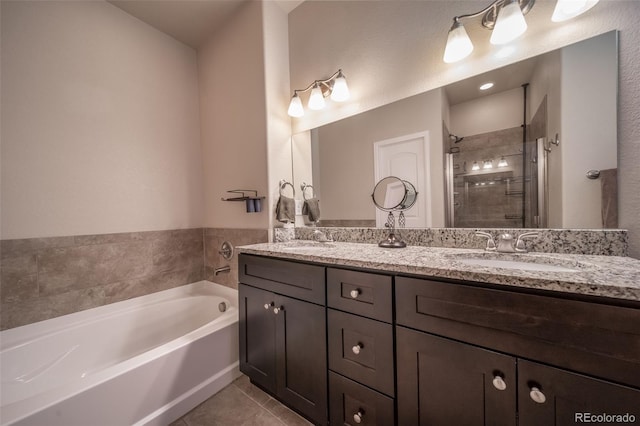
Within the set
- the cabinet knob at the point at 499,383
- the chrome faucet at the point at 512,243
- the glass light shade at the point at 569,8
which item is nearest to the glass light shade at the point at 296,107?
the glass light shade at the point at 569,8

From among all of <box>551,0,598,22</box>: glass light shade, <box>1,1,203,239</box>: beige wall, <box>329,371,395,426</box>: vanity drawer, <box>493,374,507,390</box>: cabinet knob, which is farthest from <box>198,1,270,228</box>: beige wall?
<box>551,0,598,22</box>: glass light shade

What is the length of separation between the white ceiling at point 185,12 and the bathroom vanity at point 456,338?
6.85ft

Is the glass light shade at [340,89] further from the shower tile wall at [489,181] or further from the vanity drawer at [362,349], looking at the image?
the vanity drawer at [362,349]

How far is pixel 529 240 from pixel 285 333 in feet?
4.17

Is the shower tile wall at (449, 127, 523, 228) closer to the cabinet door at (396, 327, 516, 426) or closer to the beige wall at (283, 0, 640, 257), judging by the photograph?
the beige wall at (283, 0, 640, 257)

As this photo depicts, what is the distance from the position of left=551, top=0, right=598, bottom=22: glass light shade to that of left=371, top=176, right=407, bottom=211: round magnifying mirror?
96 cm

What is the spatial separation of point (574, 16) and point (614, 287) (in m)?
1.18

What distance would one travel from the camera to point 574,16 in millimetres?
980

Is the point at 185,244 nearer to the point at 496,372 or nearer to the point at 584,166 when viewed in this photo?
the point at 496,372

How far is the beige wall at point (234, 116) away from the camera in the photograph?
5.98ft

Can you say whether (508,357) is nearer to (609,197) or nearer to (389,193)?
(609,197)

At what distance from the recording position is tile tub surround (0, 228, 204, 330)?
140cm

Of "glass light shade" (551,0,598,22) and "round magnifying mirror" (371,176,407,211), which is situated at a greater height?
"glass light shade" (551,0,598,22)

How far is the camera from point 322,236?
1697 mm
